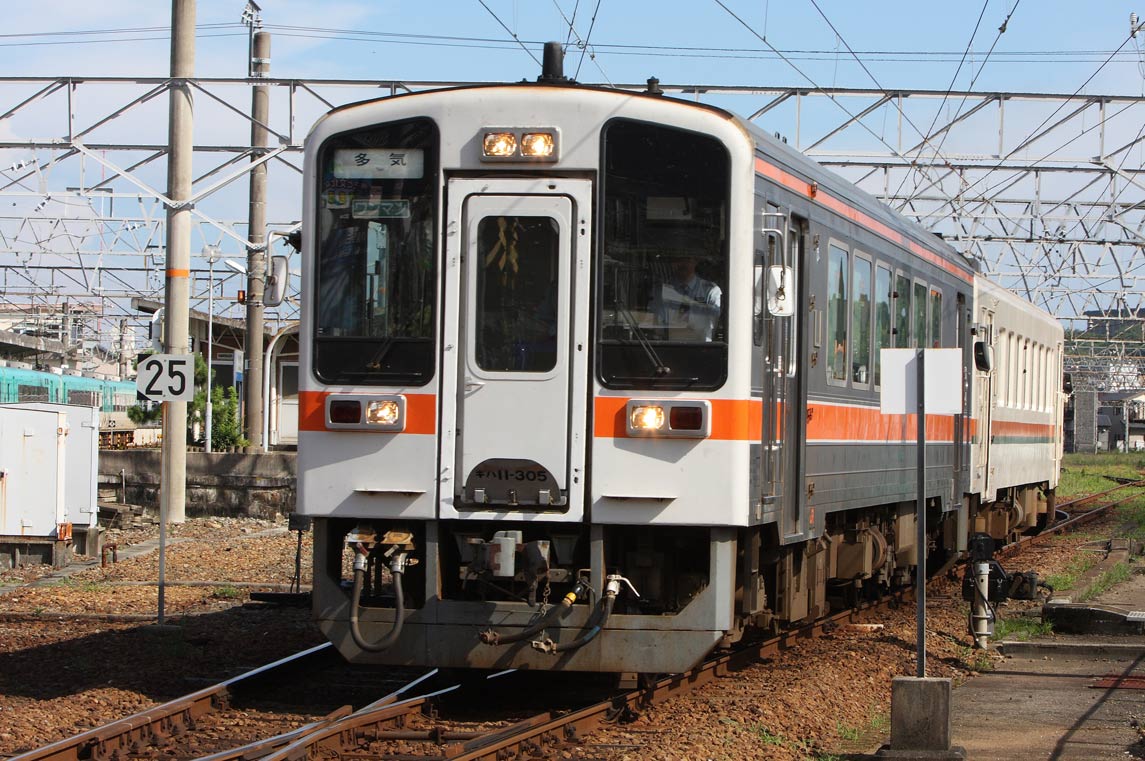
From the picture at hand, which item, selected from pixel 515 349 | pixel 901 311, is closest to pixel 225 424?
pixel 901 311

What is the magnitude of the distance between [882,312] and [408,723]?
18.1 feet

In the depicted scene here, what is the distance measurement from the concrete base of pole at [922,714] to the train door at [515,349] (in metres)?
1.95

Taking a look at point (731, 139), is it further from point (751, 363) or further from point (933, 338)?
point (933, 338)

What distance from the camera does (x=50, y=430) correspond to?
65.4ft

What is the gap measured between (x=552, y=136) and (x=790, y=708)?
357cm

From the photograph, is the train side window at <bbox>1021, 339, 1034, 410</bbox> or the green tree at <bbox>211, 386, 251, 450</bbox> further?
the green tree at <bbox>211, 386, 251, 450</bbox>

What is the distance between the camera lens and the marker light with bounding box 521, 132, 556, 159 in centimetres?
860

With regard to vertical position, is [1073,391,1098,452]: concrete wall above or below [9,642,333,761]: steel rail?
above

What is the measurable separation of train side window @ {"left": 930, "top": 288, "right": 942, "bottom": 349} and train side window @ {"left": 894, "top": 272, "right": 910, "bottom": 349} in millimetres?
1157

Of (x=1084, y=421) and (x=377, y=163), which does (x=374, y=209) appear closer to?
(x=377, y=163)

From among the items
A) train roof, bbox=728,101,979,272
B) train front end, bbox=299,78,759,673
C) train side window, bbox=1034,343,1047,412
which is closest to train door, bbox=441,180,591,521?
train front end, bbox=299,78,759,673

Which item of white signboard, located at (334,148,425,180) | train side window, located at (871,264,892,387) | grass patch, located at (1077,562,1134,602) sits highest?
white signboard, located at (334,148,425,180)

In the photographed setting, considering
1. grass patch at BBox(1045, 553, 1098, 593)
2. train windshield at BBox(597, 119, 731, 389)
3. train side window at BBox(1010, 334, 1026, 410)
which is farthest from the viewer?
train side window at BBox(1010, 334, 1026, 410)

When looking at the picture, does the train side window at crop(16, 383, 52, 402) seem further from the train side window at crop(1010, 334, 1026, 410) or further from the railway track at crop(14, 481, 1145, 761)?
the railway track at crop(14, 481, 1145, 761)
